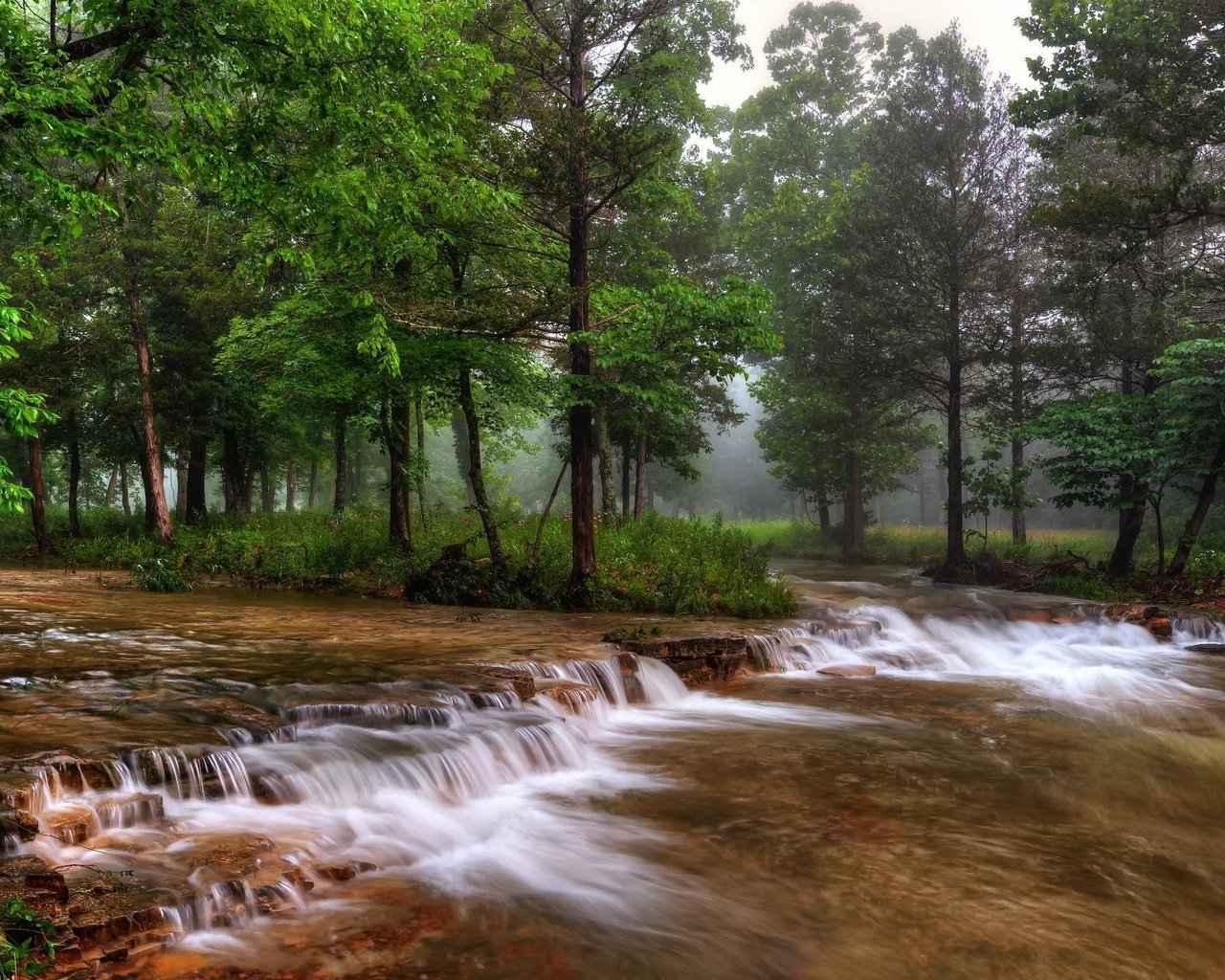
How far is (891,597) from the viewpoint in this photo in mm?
16734

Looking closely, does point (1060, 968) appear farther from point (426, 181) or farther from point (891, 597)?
point (891, 597)

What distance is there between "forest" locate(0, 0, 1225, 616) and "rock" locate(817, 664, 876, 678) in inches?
106

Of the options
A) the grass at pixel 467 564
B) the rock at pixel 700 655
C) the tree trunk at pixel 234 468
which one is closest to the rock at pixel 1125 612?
the grass at pixel 467 564

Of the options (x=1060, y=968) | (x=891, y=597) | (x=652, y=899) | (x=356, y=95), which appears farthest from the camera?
(x=891, y=597)

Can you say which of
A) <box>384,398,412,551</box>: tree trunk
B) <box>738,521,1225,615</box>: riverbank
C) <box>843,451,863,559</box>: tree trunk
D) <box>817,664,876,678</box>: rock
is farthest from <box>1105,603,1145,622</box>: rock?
<box>384,398,412,551</box>: tree trunk

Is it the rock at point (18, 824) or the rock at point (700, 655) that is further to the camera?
the rock at point (700, 655)

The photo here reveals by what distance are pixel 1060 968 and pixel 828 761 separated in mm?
3118

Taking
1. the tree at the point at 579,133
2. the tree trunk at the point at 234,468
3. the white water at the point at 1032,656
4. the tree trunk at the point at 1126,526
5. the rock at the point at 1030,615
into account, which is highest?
the tree at the point at 579,133

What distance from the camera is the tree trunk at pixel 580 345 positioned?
39.2 ft

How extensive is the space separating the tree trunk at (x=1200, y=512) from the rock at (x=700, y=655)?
11893 mm

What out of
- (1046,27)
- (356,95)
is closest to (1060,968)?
(356,95)

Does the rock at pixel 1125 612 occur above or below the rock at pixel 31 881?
below

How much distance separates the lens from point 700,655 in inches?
399

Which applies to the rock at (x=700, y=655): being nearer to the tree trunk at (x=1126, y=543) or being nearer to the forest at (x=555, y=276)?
the forest at (x=555, y=276)
